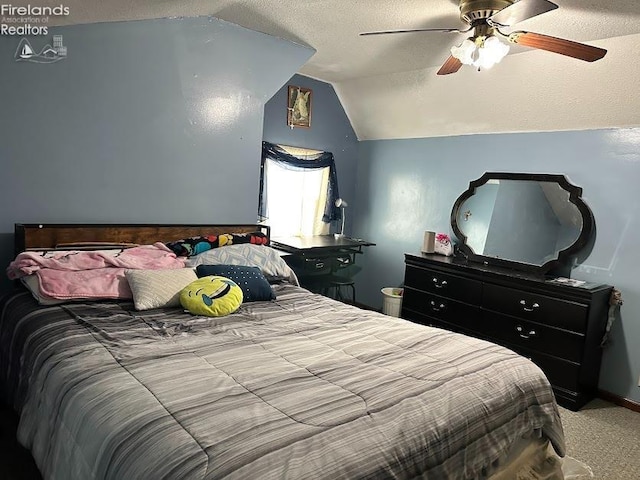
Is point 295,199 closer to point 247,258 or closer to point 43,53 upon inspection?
point 247,258

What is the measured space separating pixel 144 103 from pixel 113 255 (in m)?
1.00

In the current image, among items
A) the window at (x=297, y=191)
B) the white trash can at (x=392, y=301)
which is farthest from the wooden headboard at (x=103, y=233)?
the white trash can at (x=392, y=301)

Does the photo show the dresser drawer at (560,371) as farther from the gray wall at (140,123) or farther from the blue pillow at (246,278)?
the gray wall at (140,123)

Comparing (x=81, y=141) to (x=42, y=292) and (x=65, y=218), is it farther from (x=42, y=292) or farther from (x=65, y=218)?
(x=42, y=292)

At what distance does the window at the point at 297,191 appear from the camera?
13.3 ft

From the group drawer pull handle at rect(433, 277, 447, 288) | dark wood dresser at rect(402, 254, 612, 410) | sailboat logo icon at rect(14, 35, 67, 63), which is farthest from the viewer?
drawer pull handle at rect(433, 277, 447, 288)

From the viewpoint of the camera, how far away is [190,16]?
9.53 ft

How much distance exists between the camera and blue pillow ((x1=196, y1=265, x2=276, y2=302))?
2.57 m

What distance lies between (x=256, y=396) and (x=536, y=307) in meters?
2.38

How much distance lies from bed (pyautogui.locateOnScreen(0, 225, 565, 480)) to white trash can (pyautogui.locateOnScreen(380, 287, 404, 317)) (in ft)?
6.31

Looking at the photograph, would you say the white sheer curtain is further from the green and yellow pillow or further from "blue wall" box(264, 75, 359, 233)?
the green and yellow pillow

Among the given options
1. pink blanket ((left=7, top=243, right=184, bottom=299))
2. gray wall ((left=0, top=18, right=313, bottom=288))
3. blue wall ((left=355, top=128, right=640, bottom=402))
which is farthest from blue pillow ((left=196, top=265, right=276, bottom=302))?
blue wall ((left=355, top=128, right=640, bottom=402))

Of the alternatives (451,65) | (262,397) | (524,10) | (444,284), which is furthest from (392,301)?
(262,397)

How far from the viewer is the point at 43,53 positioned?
2.51m
